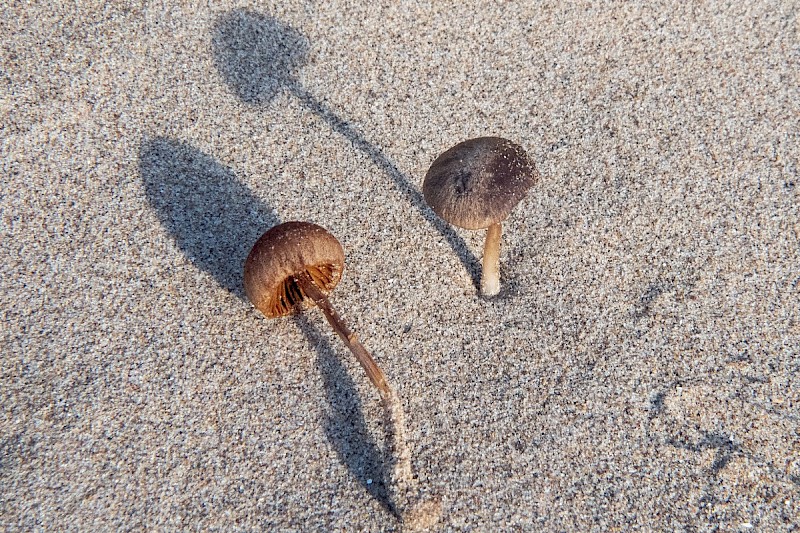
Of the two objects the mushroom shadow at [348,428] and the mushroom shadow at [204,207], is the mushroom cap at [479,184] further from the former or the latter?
the mushroom shadow at [204,207]

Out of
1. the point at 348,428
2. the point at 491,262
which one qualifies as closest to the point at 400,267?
the point at 491,262

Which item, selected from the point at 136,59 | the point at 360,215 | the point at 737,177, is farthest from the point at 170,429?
the point at 737,177

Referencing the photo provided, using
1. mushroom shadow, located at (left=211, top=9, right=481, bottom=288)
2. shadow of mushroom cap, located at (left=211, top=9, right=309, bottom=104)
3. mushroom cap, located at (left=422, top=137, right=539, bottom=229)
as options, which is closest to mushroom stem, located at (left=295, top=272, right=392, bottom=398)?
mushroom cap, located at (left=422, top=137, right=539, bottom=229)

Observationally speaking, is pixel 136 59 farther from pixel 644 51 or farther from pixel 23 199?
pixel 644 51

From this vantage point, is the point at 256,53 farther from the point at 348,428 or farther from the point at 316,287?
the point at 348,428

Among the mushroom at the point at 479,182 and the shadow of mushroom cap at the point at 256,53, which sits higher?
the mushroom at the point at 479,182

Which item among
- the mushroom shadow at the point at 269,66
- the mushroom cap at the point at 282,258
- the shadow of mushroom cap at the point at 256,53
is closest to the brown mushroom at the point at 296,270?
the mushroom cap at the point at 282,258
